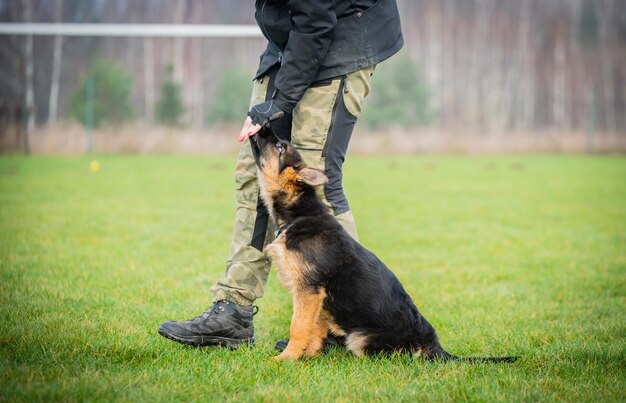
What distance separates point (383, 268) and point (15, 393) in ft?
6.24

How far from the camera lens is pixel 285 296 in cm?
532

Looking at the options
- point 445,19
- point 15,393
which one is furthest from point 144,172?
point 445,19

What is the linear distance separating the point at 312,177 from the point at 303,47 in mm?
694

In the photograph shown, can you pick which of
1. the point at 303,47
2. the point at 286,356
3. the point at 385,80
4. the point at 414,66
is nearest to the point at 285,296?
the point at 286,356

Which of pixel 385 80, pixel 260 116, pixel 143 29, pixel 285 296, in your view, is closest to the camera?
pixel 260 116

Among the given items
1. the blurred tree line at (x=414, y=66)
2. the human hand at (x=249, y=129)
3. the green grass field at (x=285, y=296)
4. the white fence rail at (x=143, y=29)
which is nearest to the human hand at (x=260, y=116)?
the human hand at (x=249, y=129)

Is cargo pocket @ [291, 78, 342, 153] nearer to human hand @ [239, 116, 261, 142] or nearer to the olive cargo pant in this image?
the olive cargo pant

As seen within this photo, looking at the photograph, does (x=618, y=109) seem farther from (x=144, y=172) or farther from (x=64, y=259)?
(x=64, y=259)

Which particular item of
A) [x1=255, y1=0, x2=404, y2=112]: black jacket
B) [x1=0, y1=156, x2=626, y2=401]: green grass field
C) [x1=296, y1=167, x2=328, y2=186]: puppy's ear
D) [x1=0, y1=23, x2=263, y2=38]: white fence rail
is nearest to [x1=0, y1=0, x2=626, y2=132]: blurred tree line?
[x1=0, y1=23, x2=263, y2=38]: white fence rail

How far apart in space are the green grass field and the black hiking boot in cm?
9

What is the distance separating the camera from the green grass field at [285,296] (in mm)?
3143

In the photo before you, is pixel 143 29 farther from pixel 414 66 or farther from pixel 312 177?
pixel 414 66

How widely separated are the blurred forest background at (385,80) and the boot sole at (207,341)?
2067cm

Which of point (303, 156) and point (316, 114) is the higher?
point (316, 114)
